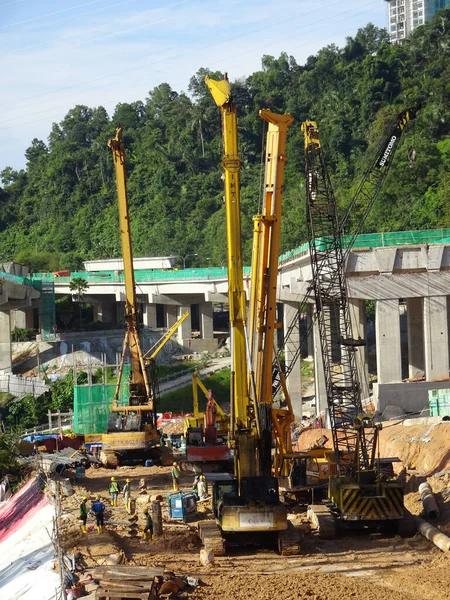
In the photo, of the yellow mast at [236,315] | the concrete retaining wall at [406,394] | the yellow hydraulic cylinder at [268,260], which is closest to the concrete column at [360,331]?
the concrete retaining wall at [406,394]

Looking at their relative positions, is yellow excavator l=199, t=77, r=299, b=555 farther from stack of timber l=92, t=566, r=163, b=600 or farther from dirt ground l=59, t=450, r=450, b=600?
stack of timber l=92, t=566, r=163, b=600

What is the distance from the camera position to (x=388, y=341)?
167ft

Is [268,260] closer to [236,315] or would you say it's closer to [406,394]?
[236,315]

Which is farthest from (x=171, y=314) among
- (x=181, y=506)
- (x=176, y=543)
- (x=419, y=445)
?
(x=176, y=543)

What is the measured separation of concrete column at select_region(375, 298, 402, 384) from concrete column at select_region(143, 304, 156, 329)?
48.2m

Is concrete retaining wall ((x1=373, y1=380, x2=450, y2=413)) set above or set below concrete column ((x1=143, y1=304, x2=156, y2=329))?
below

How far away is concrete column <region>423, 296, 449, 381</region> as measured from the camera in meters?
50.3

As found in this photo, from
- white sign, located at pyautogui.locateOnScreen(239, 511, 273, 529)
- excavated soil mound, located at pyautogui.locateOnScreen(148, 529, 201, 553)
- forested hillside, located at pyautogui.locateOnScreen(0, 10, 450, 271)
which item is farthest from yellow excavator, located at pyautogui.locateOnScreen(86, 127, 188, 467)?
forested hillside, located at pyautogui.locateOnScreen(0, 10, 450, 271)

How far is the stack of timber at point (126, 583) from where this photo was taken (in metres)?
19.9

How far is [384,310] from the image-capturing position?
5097cm

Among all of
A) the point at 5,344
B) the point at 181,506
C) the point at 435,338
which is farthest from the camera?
the point at 5,344

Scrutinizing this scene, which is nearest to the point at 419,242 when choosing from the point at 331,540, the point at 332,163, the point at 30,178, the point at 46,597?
the point at 331,540

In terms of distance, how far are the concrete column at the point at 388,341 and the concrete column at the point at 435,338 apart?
1.41 metres

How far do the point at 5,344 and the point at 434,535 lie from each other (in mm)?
61246
